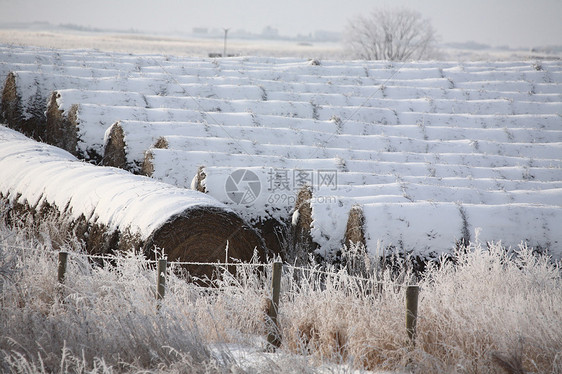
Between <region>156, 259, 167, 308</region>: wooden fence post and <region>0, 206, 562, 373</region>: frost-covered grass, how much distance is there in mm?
71

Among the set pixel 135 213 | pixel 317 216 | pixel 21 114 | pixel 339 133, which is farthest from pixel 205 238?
pixel 21 114

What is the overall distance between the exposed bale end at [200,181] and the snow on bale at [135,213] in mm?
659

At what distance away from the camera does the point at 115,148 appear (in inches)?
364

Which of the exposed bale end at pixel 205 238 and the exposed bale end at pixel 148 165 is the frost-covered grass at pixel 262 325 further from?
the exposed bale end at pixel 148 165

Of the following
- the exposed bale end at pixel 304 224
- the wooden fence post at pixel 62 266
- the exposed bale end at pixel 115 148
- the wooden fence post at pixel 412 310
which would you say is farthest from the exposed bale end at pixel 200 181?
the wooden fence post at pixel 412 310

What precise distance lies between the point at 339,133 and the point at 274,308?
6.73 meters

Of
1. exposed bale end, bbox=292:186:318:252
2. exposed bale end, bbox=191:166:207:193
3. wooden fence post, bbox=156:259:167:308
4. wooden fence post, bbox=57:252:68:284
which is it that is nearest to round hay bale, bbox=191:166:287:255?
exposed bale end, bbox=292:186:318:252

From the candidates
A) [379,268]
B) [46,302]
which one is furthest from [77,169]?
[379,268]

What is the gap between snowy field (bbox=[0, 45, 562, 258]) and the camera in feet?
20.4

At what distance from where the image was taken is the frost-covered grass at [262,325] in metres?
4.14

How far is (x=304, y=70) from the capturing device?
14.9 meters

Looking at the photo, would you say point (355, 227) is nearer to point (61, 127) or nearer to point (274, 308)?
point (274, 308)

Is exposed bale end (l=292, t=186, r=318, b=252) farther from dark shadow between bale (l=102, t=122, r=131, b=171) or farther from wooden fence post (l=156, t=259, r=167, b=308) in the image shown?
dark shadow between bale (l=102, t=122, r=131, b=171)

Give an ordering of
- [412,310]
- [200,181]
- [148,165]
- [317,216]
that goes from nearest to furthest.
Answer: [412,310] → [317,216] → [200,181] → [148,165]
